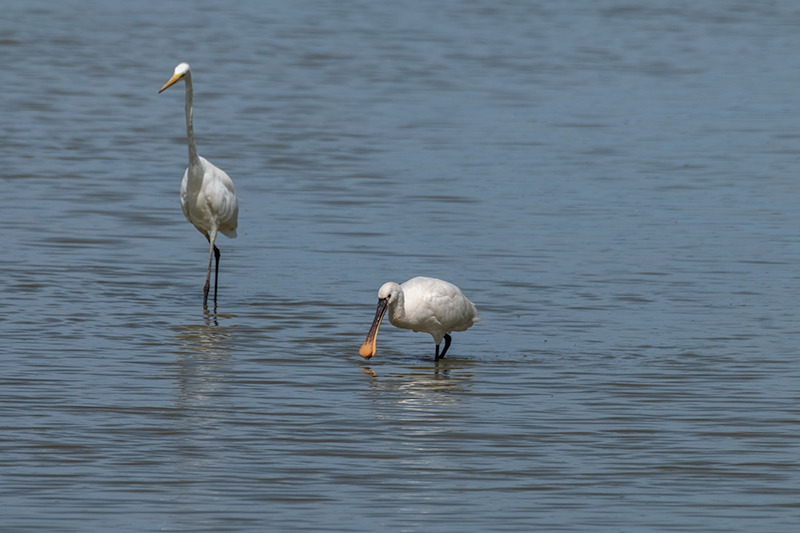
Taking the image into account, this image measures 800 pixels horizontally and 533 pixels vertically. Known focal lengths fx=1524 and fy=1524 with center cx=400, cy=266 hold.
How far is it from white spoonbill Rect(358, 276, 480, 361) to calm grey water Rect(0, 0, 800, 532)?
29 centimetres

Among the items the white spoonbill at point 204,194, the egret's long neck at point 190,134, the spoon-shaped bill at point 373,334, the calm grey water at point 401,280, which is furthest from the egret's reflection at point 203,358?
the egret's long neck at point 190,134

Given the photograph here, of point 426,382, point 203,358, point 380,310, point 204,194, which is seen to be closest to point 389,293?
point 380,310

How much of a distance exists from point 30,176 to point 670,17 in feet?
94.1

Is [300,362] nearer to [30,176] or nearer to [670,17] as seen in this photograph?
[30,176]

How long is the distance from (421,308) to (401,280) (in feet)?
9.48

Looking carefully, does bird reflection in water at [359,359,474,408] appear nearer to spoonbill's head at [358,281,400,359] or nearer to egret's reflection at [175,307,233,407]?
spoonbill's head at [358,281,400,359]

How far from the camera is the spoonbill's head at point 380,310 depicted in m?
10.2

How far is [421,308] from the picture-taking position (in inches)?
408

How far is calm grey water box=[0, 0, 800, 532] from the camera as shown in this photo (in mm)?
7645

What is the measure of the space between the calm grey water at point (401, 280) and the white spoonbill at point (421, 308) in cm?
29

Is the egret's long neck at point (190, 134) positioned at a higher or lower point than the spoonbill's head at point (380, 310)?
higher

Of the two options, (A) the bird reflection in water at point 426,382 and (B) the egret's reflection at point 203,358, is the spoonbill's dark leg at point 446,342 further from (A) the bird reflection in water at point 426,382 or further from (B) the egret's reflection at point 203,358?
(B) the egret's reflection at point 203,358

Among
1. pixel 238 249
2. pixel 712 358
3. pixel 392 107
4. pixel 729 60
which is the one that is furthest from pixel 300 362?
pixel 729 60

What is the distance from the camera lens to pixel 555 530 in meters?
7.01
